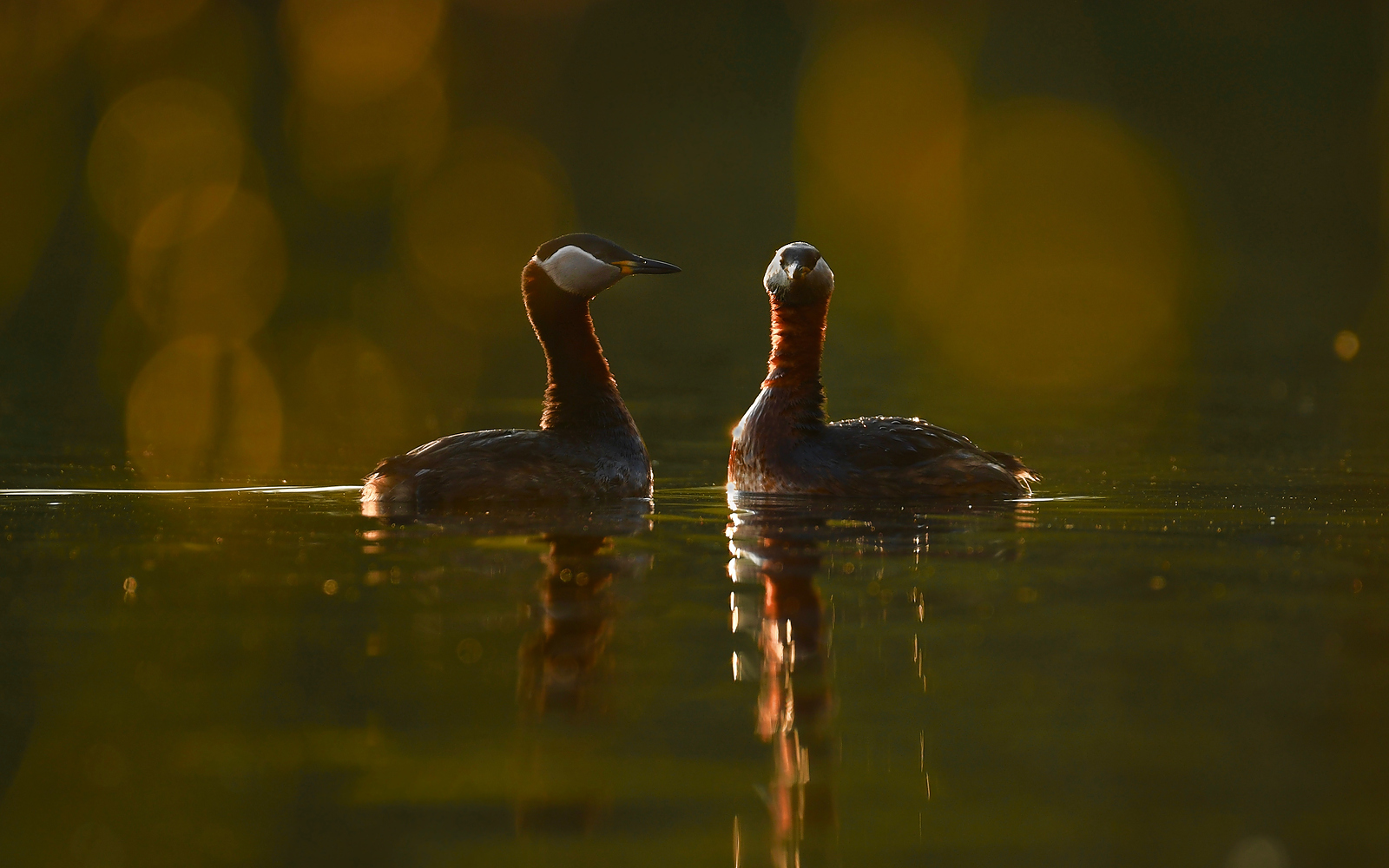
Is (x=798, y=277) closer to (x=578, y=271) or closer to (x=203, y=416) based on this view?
(x=578, y=271)

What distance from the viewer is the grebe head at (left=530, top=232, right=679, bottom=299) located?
40.8ft

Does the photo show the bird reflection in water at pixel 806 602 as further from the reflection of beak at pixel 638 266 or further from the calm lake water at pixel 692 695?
the reflection of beak at pixel 638 266

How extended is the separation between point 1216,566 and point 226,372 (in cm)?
1869

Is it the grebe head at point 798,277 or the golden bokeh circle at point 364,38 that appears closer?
the grebe head at point 798,277

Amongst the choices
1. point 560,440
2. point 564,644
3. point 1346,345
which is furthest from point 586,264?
point 1346,345

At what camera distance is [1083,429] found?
18.4 metres

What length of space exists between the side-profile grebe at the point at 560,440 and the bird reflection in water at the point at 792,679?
172 centimetres

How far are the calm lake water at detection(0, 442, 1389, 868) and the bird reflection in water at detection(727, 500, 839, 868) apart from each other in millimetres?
18

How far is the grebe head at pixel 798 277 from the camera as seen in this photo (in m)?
12.7

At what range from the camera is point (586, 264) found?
12438mm

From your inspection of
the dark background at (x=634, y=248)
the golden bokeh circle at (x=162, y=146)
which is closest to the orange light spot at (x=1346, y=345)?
the dark background at (x=634, y=248)

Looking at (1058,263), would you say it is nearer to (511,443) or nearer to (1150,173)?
(1150,173)

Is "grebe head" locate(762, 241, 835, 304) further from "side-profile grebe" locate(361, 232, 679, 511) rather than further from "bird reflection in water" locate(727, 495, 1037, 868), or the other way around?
"bird reflection in water" locate(727, 495, 1037, 868)

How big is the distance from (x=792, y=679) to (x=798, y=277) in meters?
6.25
